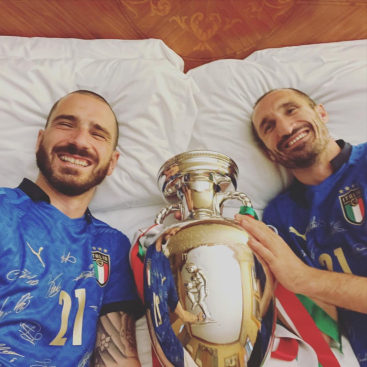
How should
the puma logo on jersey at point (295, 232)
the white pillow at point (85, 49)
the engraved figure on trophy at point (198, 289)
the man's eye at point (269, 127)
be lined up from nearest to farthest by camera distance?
1. the engraved figure on trophy at point (198, 289)
2. the puma logo on jersey at point (295, 232)
3. the man's eye at point (269, 127)
4. the white pillow at point (85, 49)

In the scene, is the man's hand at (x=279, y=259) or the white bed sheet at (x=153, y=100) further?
the white bed sheet at (x=153, y=100)

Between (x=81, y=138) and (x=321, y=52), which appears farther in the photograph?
(x=321, y=52)

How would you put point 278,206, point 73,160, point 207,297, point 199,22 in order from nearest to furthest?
point 207,297 < point 73,160 < point 278,206 < point 199,22

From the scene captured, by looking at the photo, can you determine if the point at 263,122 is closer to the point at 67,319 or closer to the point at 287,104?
the point at 287,104

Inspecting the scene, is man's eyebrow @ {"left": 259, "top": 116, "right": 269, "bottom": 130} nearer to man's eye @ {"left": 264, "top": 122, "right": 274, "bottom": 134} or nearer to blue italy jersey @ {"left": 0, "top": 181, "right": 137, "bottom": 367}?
man's eye @ {"left": 264, "top": 122, "right": 274, "bottom": 134}

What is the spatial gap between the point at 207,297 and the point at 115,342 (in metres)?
0.32

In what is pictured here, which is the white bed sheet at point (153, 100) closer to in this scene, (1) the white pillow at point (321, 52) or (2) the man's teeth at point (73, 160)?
(1) the white pillow at point (321, 52)

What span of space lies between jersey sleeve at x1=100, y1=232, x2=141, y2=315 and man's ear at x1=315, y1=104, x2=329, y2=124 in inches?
26.2

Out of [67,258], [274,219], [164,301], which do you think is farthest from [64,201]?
[274,219]

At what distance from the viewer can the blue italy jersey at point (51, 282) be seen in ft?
1.90

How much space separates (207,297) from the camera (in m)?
0.46

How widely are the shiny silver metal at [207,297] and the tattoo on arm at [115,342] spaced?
0.57 ft
